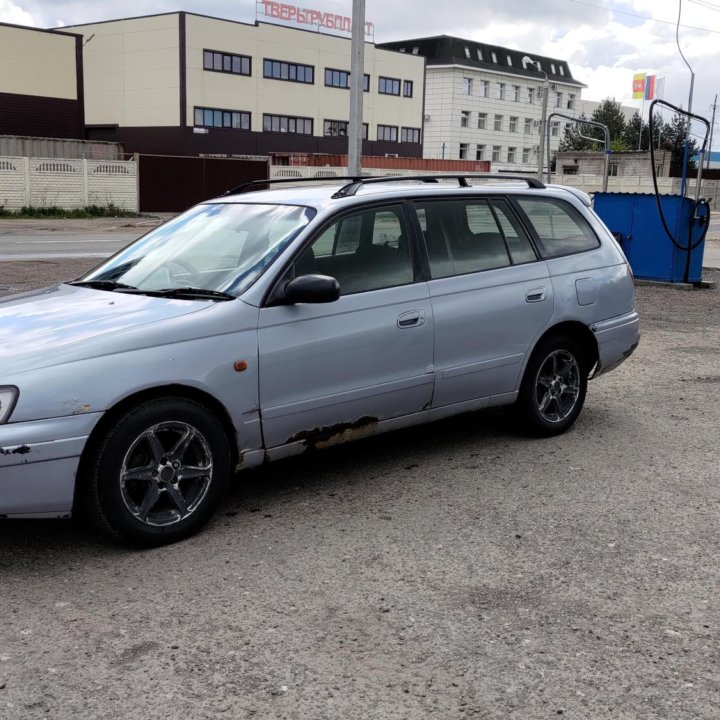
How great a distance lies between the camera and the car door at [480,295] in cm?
546

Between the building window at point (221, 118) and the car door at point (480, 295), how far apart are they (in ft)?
196

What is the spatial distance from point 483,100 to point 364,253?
322 feet

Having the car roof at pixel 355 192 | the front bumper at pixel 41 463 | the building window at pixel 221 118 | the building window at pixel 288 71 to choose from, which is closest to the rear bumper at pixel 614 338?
the car roof at pixel 355 192

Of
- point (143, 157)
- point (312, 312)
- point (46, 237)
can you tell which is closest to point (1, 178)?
point (143, 157)

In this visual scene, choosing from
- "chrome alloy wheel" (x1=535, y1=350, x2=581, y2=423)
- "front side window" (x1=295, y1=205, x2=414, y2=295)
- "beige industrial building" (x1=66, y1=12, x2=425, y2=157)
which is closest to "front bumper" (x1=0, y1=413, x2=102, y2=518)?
"front side window" (x1=295, y1=205, x2=414, y2=295)

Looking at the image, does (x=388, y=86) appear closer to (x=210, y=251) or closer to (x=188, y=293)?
(x=210, y=251)

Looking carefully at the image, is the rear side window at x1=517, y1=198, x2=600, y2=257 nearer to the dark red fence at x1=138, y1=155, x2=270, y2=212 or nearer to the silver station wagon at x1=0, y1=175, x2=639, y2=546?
the silver station wagon at x1=0, y1=175, x2=639, y2=546

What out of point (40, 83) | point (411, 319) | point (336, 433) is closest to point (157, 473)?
point (336, 433)

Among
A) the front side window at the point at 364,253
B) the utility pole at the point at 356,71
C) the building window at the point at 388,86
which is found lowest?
the front side window at the point at 364,253

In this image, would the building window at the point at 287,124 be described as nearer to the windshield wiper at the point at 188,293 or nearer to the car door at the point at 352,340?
the car door at the point at 352,340

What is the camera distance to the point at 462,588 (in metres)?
3.94

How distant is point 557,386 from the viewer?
20.5 ft

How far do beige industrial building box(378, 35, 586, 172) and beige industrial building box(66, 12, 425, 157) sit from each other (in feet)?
78.4

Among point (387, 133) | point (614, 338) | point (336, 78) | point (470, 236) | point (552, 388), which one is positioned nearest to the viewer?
point (470, 236)
